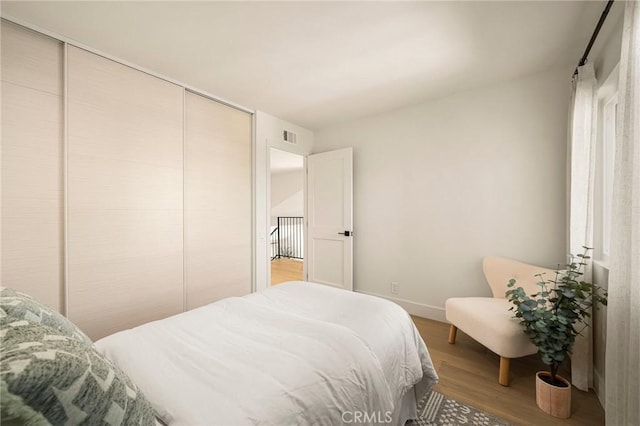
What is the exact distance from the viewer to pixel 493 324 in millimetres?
1980

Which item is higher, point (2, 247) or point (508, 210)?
point (508, 210)

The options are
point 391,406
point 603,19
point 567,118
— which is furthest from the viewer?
point 567,118

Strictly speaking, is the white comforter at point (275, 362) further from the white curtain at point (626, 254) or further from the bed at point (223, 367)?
the white curtain at point (626, 254)

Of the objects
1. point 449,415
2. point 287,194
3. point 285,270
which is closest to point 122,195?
point 449,415

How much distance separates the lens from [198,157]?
113 inches

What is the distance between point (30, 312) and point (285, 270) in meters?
5.35

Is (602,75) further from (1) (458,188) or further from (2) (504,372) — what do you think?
(2) (504,372)

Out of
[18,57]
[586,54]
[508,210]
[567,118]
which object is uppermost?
[586,54]

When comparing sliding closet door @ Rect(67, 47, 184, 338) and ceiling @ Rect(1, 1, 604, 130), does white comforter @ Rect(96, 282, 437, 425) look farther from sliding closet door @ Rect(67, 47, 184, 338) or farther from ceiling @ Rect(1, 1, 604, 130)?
ceiling @ Rect(1, 1, 604, 130)

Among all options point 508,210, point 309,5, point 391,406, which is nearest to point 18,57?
point 309,5

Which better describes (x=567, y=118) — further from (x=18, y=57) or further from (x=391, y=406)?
(x=18, y=57)

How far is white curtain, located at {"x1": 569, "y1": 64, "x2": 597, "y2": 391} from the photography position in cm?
187

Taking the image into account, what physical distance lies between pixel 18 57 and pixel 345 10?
2.32 meters

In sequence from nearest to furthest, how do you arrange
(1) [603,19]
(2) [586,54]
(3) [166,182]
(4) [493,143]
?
(1) [603,19] < (2) [586,54] < (3) [166,182] < (4) [493,143]
